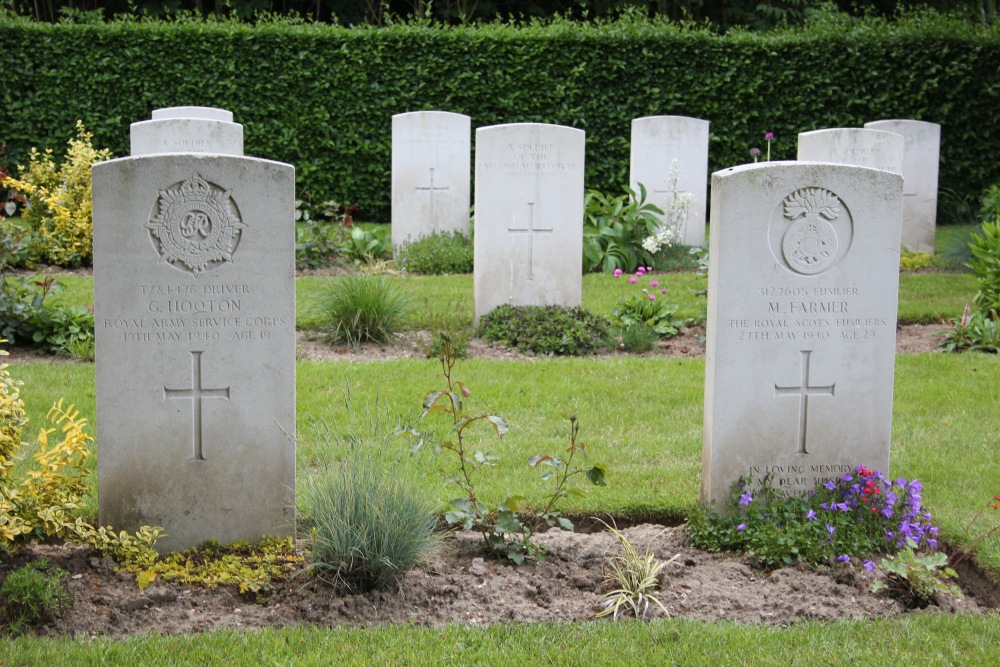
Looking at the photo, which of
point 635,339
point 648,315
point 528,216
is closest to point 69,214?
point 528,216

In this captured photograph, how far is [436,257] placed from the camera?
12.0m

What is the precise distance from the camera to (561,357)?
27.4ft

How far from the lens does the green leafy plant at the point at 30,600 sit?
390 centimetres

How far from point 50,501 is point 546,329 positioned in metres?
4.82

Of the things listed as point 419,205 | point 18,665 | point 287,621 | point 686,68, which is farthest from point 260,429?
point 686,68

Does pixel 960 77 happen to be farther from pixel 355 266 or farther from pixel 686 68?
pixel 355 266

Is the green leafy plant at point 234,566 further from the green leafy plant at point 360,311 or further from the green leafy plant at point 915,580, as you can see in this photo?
the green leafy plant at point 360,311

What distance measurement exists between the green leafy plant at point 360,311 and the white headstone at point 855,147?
5.05 meters

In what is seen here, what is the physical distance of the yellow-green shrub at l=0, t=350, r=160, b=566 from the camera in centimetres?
431

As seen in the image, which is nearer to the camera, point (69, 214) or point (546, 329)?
point (546, 329)

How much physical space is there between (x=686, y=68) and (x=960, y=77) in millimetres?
4139

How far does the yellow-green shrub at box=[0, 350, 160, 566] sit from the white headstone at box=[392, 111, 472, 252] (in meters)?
8.37

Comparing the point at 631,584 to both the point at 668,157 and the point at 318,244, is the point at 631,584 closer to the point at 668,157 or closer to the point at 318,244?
the point at 318,244

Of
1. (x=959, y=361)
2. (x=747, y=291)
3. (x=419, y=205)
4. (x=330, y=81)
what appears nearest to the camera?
(x=747, y=291)
